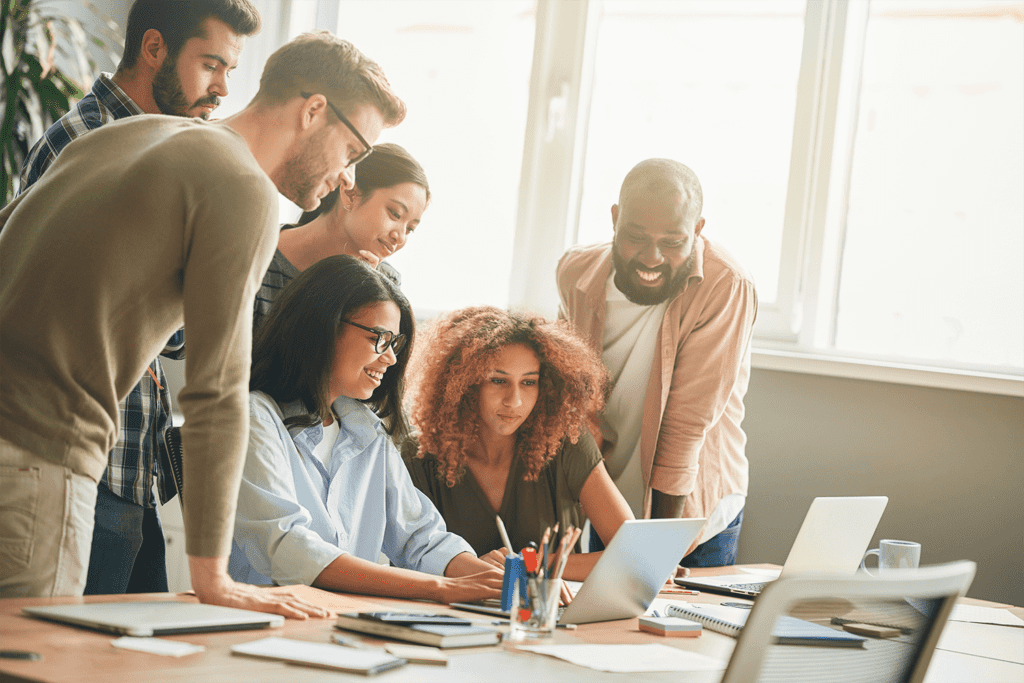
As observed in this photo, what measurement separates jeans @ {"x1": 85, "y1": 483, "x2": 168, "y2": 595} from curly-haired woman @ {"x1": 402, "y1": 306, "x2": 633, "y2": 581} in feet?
2.03

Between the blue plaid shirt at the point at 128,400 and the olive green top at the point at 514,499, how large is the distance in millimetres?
609

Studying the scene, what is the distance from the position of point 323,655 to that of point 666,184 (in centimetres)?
193

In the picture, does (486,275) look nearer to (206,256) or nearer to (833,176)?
(833,176)

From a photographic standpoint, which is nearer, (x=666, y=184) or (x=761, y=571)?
(x=761, y=571)

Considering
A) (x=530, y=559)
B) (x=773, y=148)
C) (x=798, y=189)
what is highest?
(x=773, y=148)

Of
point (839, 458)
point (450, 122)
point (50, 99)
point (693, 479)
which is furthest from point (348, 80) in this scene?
point (450, 122)

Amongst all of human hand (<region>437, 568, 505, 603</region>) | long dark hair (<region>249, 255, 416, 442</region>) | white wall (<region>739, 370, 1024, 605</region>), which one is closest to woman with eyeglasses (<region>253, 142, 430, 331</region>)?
long dark hair (<region>249, 255, 416, 442</region>)

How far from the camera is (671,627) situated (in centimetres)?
152

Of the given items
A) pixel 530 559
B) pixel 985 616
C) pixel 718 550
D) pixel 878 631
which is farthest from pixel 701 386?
pixel 878 631

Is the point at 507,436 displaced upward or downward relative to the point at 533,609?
upward

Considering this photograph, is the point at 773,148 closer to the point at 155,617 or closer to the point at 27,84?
the point at 27,84

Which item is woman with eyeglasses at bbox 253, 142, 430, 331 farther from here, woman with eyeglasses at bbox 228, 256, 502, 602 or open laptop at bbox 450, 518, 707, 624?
open laptop at bbox 450, 518, 707, 624

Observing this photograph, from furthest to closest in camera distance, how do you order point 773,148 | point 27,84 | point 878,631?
point 773,148
point 27,84
point 878,631

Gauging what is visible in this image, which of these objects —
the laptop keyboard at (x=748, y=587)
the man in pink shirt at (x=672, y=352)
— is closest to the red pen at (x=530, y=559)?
the laptop keyboard at (x=748, y=587)
